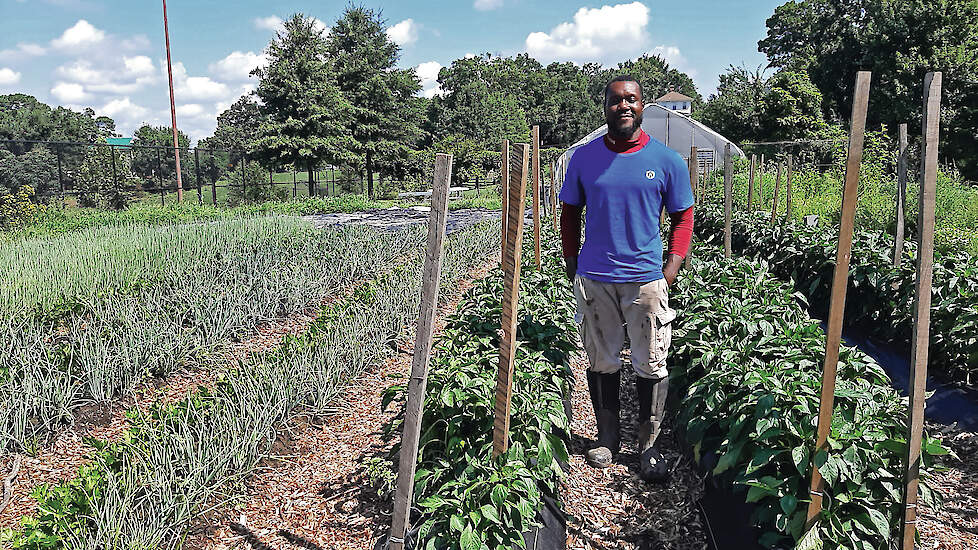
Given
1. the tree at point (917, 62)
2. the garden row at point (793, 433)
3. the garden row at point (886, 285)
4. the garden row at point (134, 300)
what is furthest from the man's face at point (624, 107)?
the tree at point (917, 62)

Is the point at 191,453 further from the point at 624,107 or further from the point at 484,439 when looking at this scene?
the point at 624,107

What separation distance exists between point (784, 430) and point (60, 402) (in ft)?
11.1

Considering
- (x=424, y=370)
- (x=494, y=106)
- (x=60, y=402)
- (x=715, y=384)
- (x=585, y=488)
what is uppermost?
(x=494, y=106)

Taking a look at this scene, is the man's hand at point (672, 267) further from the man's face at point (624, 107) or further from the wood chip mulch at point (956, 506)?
the wood chip mulch at point (956, 506)

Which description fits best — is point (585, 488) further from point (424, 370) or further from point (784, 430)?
point (424, 370)

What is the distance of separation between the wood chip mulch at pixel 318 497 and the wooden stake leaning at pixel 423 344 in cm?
34

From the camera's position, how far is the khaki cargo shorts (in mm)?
2996

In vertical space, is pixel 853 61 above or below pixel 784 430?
above

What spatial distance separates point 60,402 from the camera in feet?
11.0

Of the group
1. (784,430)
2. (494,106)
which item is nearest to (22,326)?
(784,430)

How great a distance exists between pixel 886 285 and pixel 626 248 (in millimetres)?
3151

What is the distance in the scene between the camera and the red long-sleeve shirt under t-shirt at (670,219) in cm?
289

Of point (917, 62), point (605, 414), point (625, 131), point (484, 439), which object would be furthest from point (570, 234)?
point (917, 62)

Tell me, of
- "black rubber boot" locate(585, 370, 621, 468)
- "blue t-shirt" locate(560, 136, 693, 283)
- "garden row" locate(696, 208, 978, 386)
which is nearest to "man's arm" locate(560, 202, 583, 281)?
"blue t-shirt" locate(560, 136, 693, 283)
